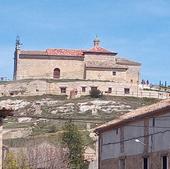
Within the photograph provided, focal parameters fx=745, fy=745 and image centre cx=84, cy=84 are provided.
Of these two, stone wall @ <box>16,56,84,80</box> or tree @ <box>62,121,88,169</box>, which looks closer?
tree @ <box>62,121,88,169</box>

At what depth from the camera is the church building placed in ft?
Result: 424

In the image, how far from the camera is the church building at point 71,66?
5089 inches

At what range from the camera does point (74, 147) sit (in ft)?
246

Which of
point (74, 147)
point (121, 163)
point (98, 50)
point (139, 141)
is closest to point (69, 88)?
point (98, 50)

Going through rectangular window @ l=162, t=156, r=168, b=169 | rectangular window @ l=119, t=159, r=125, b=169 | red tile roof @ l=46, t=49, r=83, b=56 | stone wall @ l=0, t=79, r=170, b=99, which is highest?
red tile roof @ l=46, t=49, r=83, b=56

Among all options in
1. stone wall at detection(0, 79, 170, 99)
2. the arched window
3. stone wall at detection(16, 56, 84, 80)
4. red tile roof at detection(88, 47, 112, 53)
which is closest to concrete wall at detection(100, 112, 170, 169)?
stone wall at detection(0, 79, 170, 99)

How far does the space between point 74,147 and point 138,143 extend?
32.4 meters

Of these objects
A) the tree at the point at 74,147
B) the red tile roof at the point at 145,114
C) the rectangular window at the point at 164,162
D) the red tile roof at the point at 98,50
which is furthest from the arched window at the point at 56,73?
the rectangular window at the point at 164,162

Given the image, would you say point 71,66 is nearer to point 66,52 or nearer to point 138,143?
point 66,52

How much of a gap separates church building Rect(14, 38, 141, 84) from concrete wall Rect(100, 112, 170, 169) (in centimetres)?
8000

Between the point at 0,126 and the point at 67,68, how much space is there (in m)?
98.9

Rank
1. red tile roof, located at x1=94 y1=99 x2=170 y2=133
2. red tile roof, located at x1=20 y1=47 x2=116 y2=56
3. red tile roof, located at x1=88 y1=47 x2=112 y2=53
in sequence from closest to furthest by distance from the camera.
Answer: red tile roof, located at x1=94 y1=99 x2=170 y2=133 < red tile roof, located at x1=20 y1=47 x2=116 y2=56 < red tile roof, located at x1=88 y1=47 x2=112 y2=53

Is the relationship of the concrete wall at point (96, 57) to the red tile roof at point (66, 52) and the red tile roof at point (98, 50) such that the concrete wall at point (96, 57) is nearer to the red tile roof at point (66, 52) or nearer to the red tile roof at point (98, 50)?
the red tile roof at point (66, 52)

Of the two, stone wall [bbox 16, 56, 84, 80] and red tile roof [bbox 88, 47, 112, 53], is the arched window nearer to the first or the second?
stone wall [bbox 16, 56, 84, 80]
